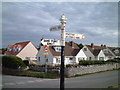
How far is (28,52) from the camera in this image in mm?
37375

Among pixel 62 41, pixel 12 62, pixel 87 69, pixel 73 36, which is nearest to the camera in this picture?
pixel 62 41

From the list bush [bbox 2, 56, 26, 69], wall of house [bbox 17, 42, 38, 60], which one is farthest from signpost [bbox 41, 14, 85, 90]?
wall of house [bbox 17, 42, 38, 60]

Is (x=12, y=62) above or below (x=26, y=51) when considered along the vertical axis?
below

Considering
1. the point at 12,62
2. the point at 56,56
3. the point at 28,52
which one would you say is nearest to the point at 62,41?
Result: the point at 12,62

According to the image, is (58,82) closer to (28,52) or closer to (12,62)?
(12,62)

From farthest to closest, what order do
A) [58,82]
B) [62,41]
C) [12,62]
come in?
[12,62]
[58,82]
[62,41]

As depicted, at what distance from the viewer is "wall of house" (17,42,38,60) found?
36.2 meters

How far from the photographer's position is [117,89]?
876 cm

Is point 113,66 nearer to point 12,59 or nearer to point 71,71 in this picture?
point 71,71

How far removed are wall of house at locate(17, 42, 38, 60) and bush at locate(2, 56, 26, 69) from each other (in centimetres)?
1147

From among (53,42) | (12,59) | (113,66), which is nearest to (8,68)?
(12,59)

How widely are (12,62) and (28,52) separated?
14446 millimetres

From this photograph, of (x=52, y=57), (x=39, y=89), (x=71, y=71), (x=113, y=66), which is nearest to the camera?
(x=39, y=89)

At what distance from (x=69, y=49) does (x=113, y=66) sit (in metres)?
12.5
